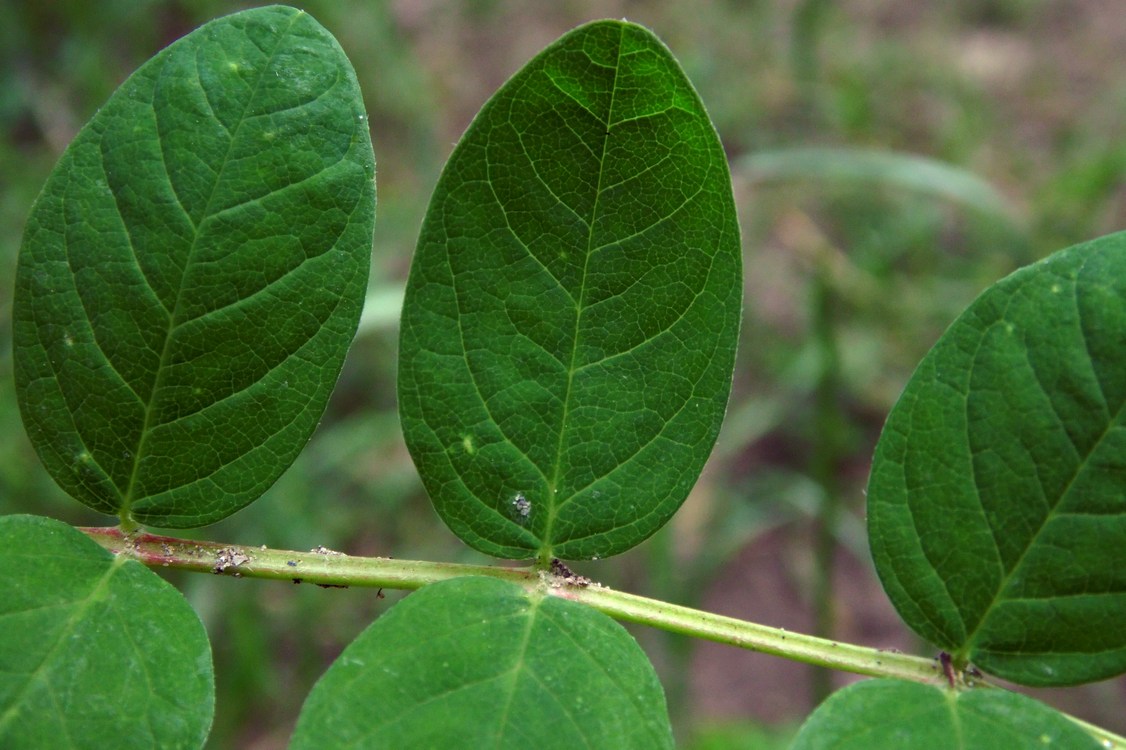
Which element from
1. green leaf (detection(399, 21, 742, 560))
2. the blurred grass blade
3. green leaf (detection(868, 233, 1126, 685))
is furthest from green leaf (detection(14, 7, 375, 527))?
the blurred grass blade

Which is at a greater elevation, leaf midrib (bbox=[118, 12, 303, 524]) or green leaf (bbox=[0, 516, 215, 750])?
leaf midrib (bbox=[118, 12, 303, 524])

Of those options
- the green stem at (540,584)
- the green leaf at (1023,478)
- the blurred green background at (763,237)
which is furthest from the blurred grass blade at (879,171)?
the green stem at (540,584)

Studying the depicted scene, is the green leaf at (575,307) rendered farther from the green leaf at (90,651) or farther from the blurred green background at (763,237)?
the blurred green background at (763,237)

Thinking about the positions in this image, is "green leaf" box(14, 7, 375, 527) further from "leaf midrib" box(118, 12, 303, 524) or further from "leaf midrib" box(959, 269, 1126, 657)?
"leaf midrib" box(959, 269, 1126, 657)

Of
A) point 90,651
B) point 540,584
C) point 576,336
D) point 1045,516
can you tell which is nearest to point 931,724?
point 1045,516

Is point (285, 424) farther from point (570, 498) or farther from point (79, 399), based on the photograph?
point (570, 498)
